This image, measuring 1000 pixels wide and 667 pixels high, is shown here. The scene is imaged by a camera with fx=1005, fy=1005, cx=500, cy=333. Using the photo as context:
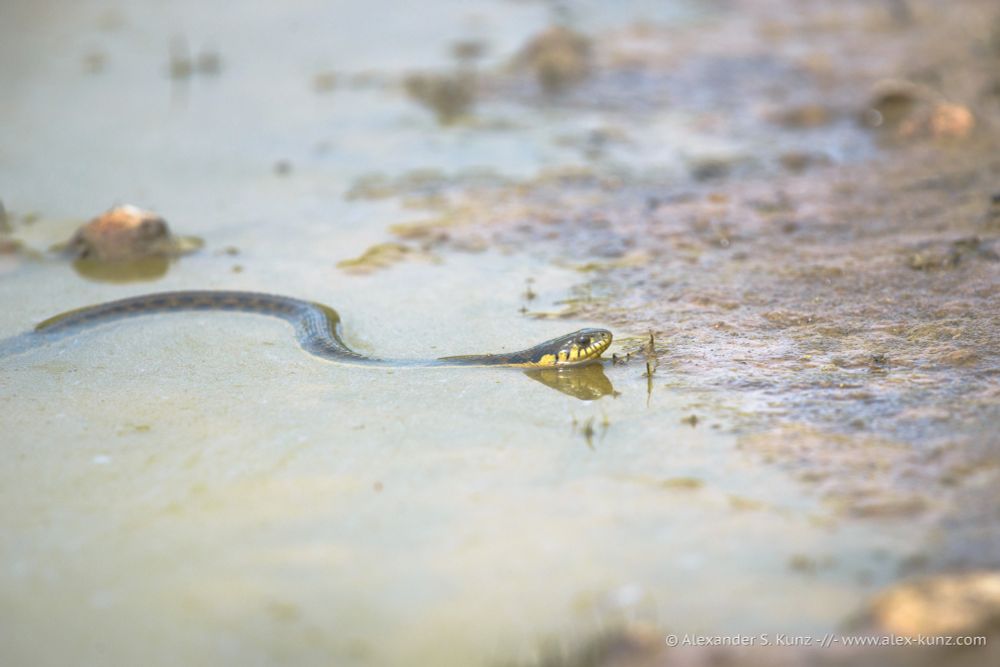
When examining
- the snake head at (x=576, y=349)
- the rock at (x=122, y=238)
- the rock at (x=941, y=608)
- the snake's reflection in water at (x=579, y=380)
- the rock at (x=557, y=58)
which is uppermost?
→ the rock at (x=557, y=58)

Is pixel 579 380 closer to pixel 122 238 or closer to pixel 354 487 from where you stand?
pixel 354 487

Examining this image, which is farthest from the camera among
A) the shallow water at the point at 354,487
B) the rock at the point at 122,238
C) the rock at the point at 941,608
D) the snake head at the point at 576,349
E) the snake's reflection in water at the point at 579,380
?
the rock at the point at 122,238

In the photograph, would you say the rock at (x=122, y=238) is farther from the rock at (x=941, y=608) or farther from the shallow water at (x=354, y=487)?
the rock at (x=941, y=608)

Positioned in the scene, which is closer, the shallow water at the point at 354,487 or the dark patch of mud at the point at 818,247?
the shallow water at the point at 354,487

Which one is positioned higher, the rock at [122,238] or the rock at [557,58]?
the rock at [557,58]

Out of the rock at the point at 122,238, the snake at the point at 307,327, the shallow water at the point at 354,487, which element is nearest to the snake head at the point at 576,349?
the snake at the point at 307,327

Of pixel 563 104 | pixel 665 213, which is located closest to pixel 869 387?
pixel 665 213

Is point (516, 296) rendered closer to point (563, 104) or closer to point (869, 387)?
point (869, 387)
